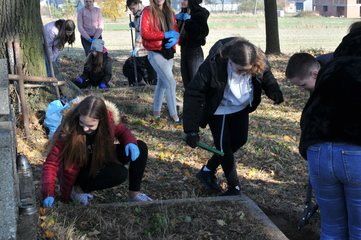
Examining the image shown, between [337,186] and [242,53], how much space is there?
56.9 inches

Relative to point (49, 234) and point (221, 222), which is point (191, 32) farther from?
point (49, 234)

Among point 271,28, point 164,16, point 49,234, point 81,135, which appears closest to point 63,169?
point 81,135

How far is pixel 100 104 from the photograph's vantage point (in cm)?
407

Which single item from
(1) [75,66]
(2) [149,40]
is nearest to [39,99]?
(2) [149,40]

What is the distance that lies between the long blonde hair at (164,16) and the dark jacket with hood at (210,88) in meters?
2.47

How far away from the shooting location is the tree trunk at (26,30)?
253 inches

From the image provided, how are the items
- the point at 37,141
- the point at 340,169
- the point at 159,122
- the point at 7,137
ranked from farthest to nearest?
the point at 159,122 < the point at 37,141 < the point at 7,137 < the point at 340,169

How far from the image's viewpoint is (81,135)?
4160 mm

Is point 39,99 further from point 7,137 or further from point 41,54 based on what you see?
point 7,137

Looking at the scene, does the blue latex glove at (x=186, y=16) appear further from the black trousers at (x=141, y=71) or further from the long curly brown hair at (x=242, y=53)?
the long curly brown hair at (x=242, y=53)

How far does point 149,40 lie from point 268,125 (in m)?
2.06

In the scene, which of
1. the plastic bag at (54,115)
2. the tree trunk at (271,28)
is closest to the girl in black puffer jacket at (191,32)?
the plastic bag at (54,115)

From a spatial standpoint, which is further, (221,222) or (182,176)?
(182,176)

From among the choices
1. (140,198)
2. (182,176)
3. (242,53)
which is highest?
(242,53)
